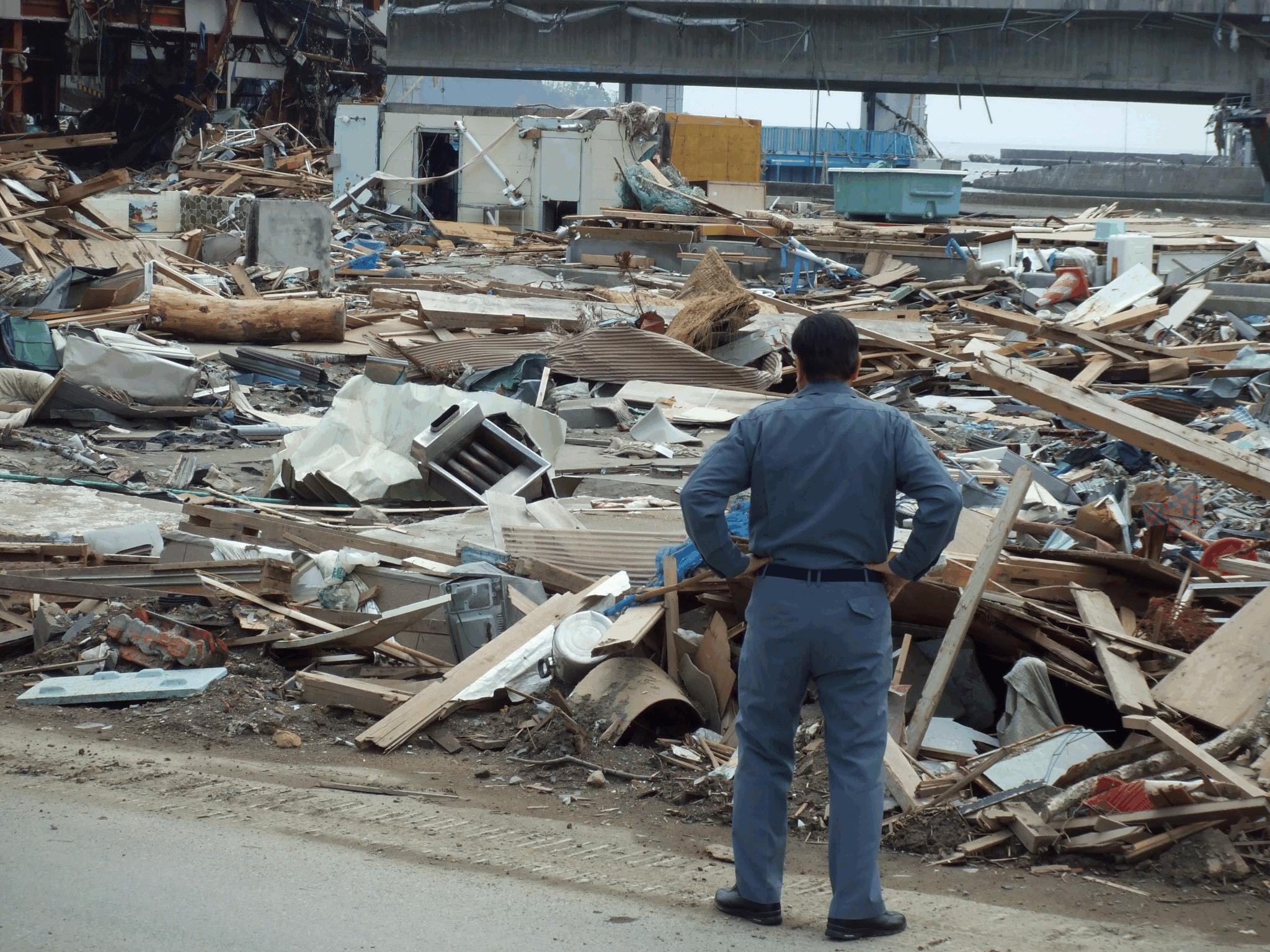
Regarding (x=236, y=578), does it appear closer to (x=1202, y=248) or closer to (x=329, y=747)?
(x=329, y=747)

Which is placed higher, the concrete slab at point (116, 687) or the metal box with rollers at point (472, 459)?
the metal box with rollers at point (472, 459)

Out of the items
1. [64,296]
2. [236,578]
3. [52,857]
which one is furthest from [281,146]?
[52,857]

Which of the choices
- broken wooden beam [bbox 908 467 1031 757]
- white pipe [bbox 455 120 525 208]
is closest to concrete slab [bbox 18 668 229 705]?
broken wooden beam [bbox 908 467 1031 757]

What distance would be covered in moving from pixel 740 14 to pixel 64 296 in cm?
3520

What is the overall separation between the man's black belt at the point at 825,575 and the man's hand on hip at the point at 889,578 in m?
0.01

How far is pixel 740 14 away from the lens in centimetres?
4531

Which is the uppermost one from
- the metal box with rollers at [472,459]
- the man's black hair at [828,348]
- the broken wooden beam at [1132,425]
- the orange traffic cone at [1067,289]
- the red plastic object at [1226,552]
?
the orange traffic cone at [1067,289]

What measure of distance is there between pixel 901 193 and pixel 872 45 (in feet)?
54.8

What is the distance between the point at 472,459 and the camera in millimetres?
9242

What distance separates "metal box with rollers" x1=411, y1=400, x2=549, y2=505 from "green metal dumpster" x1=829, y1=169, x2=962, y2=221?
23379mm

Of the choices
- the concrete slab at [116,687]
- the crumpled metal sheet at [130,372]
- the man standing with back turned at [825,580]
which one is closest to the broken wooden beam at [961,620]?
the man standing with back turned at [825,580]

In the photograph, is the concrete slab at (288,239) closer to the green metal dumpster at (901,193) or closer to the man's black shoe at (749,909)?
the green metal dumpster at (901,193)

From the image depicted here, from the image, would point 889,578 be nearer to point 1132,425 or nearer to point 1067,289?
point 1132,425

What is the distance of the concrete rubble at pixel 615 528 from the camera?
471 centimetres
